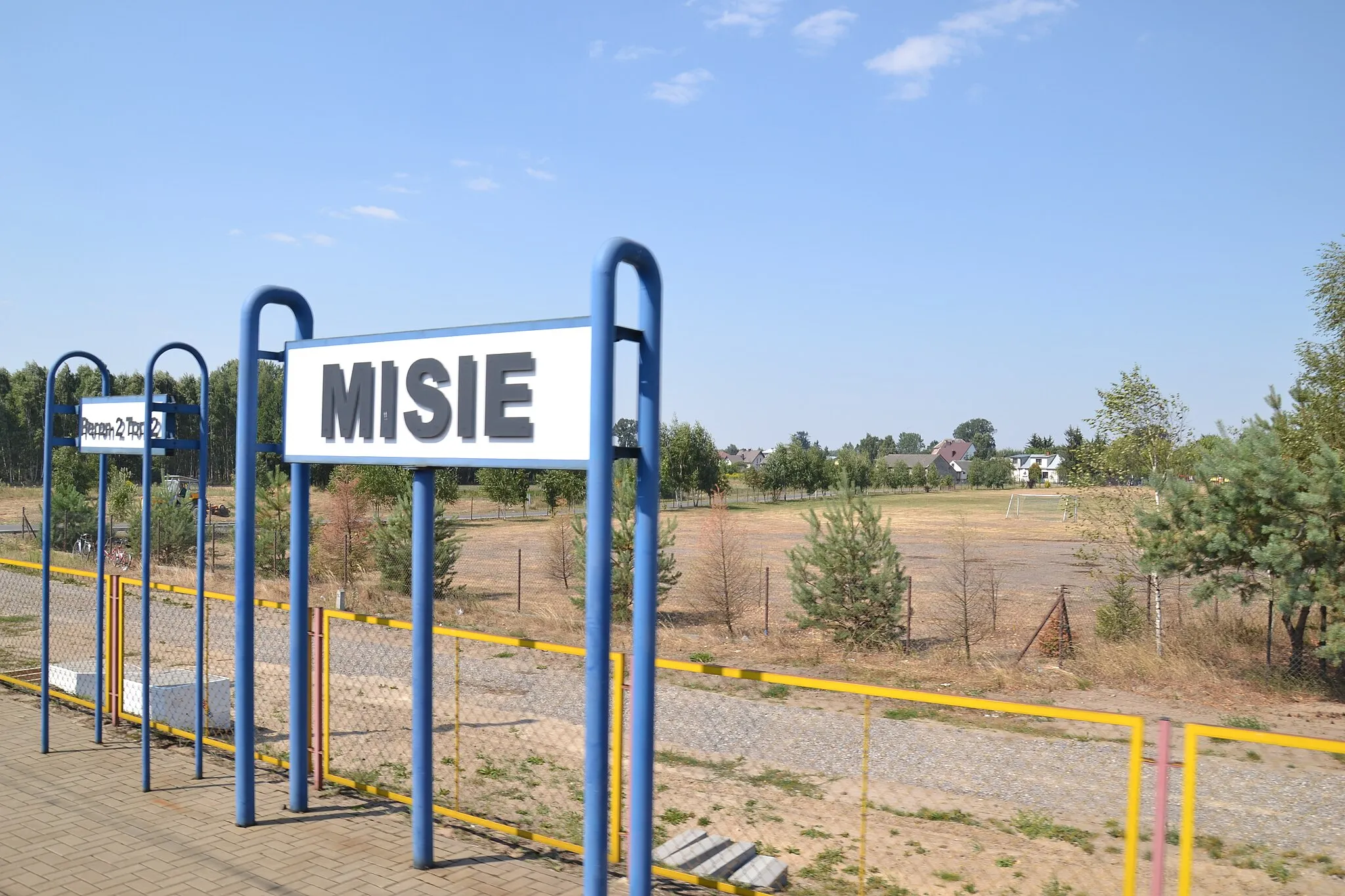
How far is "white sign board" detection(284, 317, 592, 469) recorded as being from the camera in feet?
16.0

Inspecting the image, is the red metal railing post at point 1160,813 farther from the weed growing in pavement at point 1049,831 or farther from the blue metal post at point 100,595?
the blue metal post at point 100,595

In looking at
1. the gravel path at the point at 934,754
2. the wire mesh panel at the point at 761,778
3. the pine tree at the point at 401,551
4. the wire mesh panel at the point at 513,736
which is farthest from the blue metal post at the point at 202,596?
the pine tree at the point at 401,551

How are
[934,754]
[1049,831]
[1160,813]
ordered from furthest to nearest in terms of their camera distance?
1. [934,754]
2. [1049,831]
3. [1160,813]

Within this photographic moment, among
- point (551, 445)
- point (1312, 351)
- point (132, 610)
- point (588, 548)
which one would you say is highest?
point (1312, 351)

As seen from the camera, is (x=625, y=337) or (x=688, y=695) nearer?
(x=625, y=337)

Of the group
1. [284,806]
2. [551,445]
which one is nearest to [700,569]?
[284,806]

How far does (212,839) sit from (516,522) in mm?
47966

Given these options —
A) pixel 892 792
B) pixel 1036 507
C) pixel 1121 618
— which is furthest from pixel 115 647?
pixel 1036 507

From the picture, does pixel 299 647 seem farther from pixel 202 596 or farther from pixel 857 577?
pixel 857 577

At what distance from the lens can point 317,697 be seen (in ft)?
23.8

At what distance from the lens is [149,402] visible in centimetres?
748

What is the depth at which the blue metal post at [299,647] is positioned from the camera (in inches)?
266

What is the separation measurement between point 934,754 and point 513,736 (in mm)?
4649

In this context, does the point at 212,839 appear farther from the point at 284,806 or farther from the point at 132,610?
the point at 132,610
